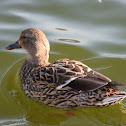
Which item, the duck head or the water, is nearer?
the water

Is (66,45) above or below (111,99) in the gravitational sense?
above

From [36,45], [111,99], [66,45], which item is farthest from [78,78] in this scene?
[66,45]

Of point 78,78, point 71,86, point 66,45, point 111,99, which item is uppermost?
point 66,45

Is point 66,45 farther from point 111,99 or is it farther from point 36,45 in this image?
point 111,99

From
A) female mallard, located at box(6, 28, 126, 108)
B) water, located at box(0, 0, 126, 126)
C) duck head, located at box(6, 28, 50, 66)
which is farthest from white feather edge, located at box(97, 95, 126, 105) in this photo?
duck head, located at box(6, 28, 50, 66)

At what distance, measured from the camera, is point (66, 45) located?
8.23 meters

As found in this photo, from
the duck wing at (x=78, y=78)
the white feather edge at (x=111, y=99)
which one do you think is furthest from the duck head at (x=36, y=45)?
the white feather edge at (x=111, y=99)

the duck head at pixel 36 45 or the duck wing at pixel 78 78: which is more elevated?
the duck head at pixel 36 45

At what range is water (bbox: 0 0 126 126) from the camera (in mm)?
5879

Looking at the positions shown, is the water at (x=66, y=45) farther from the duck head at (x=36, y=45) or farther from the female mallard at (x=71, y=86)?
the duck head at (x=36, y=45)

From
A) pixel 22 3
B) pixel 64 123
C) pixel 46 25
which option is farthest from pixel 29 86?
pixel 22 3

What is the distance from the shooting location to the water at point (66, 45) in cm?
588

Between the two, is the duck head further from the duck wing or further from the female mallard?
the duck wing

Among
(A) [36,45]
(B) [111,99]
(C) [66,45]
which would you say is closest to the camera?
(B) [111,99]
